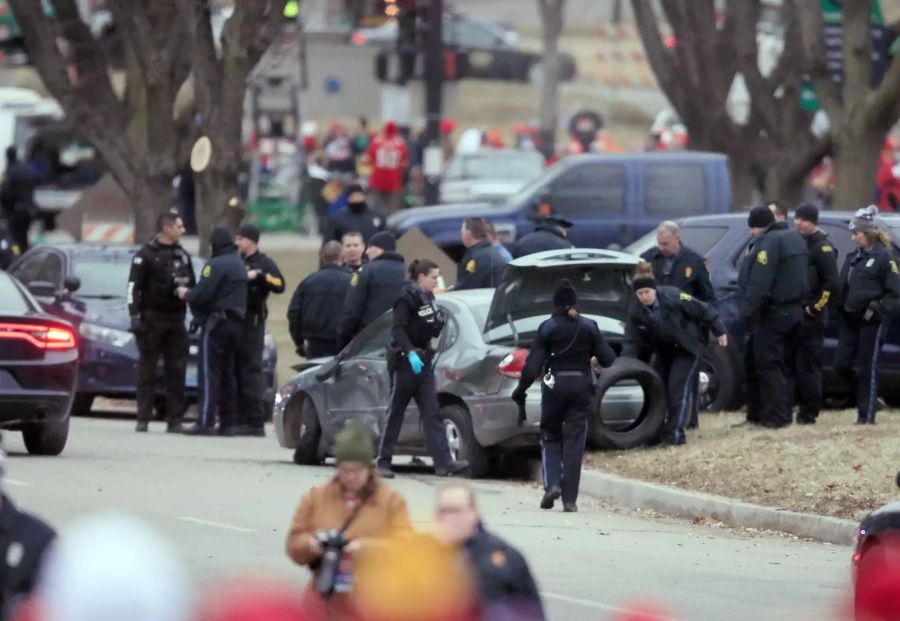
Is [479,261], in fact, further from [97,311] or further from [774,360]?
[97,311]

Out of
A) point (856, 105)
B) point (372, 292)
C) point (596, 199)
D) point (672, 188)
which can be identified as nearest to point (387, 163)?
point (596, 199)

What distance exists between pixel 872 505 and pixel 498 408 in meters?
3.16

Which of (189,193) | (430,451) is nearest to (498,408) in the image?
(430,451)

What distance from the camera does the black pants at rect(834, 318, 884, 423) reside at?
17.1 meters

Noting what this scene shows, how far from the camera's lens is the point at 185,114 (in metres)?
30.4

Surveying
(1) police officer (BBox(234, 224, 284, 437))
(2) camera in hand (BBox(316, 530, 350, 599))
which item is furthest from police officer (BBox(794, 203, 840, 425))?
(2) camera in hand (BBox(316, 530, 350, 599))

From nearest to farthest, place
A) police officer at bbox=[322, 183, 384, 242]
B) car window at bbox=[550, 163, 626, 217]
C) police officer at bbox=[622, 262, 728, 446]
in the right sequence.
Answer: police officer at bbox=[622, 262, 728, 446], police officer at bbox=[322, 183, 384, 242], car window at bbox=[550, 163, 626, 217]

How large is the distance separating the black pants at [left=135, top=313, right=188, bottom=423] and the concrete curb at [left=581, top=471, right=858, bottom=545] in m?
4.80

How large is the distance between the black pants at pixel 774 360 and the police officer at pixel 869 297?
1.44ft

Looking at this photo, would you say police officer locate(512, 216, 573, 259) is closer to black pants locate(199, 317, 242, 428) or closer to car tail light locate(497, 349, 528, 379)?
black pants locate(199, 317, 242, 428)

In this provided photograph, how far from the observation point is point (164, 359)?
19.7 metres

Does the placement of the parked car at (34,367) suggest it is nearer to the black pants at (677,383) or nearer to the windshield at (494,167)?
the black pants at (677,383)

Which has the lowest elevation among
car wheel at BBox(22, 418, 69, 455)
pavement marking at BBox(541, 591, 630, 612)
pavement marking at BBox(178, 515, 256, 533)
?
car wheel at BBox(22, 418, 69, 455)

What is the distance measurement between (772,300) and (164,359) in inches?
213
